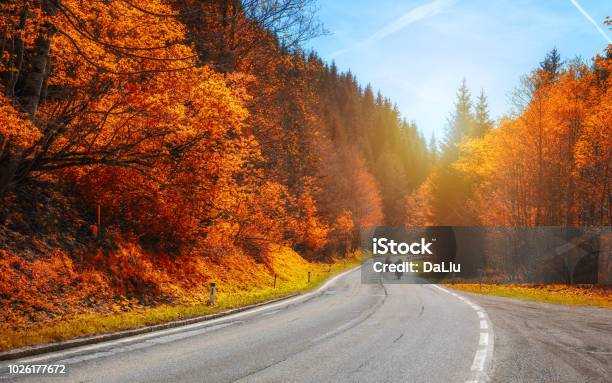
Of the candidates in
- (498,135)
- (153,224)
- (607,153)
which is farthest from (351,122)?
(153,224)

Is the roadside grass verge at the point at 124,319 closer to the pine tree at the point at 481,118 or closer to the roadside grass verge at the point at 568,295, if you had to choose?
the roadside grass verge at the point at 568,295

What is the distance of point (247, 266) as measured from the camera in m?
26.5

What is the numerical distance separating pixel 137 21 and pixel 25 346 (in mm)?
9075

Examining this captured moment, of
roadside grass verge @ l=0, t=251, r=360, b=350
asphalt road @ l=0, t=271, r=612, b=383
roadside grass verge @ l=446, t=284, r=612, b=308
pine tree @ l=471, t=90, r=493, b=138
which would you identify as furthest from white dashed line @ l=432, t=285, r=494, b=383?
pine tree @ l=471, t=90, r=493, b=138

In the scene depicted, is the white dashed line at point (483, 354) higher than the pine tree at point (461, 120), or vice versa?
the pine tree at point (461, 120)

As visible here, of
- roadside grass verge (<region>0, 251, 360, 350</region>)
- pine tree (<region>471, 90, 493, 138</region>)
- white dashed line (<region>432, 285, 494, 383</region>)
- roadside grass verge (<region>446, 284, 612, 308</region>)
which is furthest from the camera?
pine tree (<region>471, 90, 493, 138</region>)

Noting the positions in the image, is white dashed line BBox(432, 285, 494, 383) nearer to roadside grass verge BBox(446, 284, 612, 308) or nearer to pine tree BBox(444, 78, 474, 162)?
roadside grass verge BBox(446, 284, 612, 308)

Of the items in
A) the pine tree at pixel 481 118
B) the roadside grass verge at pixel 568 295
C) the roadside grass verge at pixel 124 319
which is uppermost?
the pine tree at pixel 481 118

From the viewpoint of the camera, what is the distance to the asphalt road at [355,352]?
20.8ft

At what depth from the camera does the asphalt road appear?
6.33 meters

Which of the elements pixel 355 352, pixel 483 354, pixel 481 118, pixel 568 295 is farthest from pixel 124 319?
pixel 481 118

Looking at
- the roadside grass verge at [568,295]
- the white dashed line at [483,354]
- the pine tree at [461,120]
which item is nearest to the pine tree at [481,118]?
the pine tree at [461,120]

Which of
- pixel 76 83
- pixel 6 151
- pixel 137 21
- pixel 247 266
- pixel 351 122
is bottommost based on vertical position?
pixel 247 266

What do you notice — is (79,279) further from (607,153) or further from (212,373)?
(607,153)
